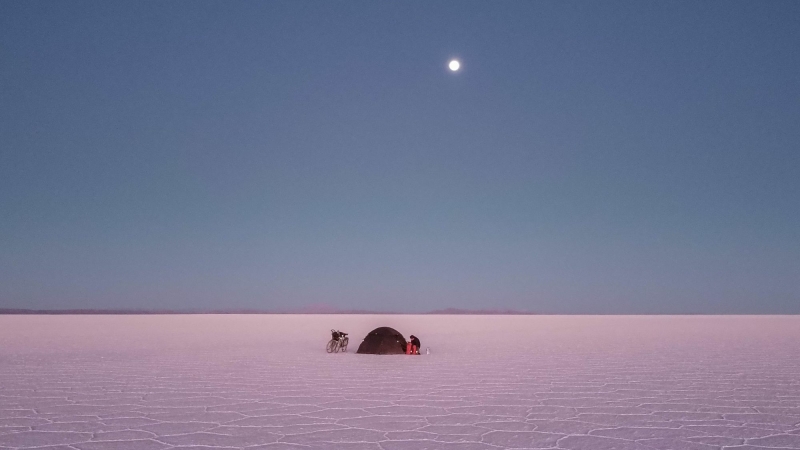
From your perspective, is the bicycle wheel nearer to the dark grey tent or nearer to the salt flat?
the dark grey tent

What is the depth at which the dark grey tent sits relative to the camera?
422 inches

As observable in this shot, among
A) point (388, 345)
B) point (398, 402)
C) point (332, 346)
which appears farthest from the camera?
point (332, 346)

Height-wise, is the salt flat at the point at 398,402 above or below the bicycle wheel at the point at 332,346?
below

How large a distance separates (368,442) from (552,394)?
2864 mm

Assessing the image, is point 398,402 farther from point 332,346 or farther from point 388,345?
point 332,346

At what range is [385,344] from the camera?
1080cm

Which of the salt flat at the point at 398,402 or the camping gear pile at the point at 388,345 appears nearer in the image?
the salt flat at the point at 398,402

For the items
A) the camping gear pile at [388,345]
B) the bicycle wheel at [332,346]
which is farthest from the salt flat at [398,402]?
the bicycle wheel at [332,346]

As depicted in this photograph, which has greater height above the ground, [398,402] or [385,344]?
[385,344]

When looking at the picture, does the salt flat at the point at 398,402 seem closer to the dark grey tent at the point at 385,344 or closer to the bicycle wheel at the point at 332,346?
the dark grey tent at the point at 385,344

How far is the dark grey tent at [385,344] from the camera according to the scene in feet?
35.2

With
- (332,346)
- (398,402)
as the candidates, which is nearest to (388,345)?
(332,346)

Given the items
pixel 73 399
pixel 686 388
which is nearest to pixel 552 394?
pixel 686 388

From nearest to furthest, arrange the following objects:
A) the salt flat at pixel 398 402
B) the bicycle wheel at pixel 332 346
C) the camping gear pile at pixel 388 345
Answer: the salt flat at pixel 398 402
the camping gear pile at pixel 388 345
the bicycle wheel at pixel 332 346
